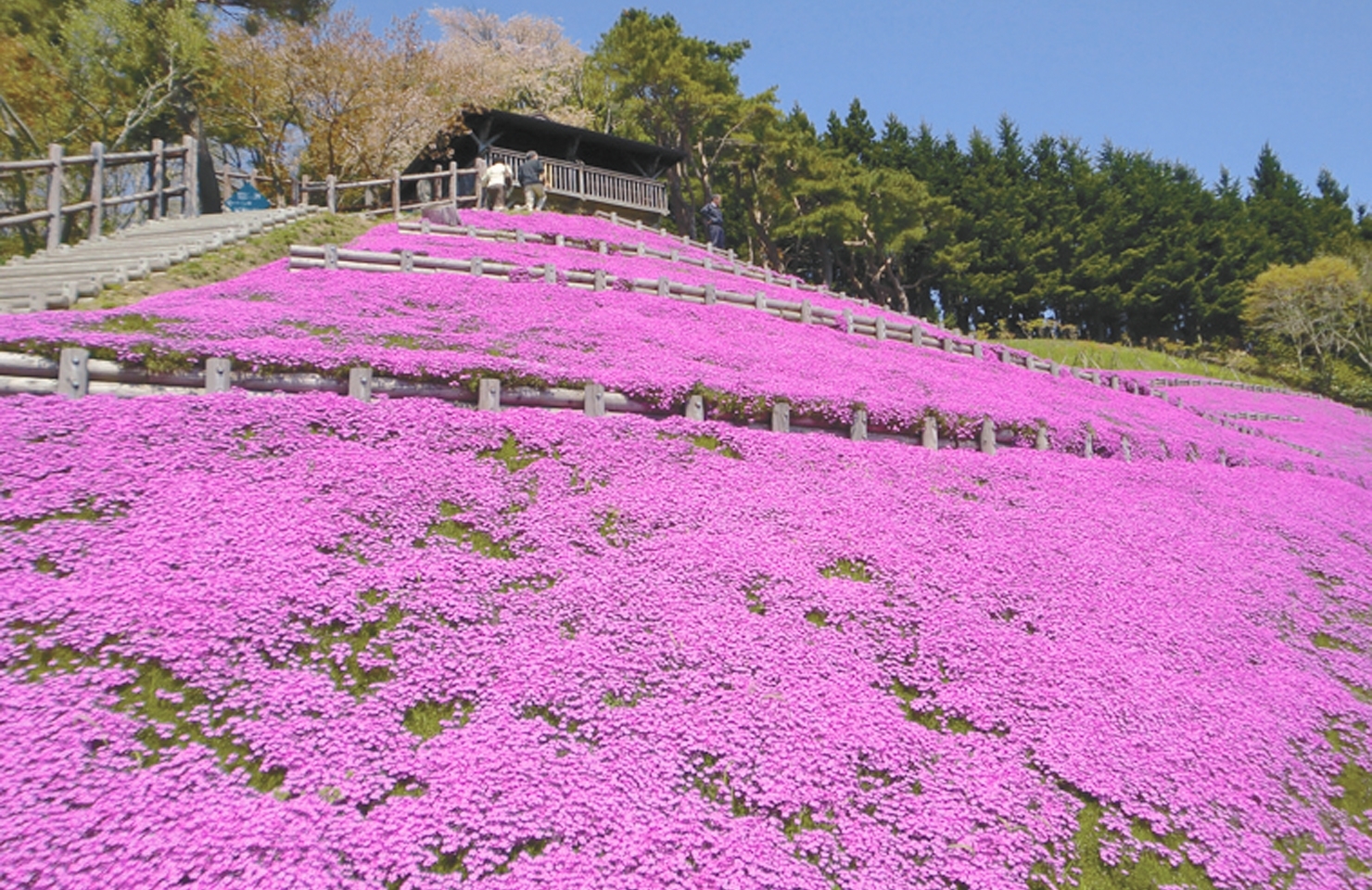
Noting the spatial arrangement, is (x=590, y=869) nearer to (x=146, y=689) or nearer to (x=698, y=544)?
(x=146, y=689)

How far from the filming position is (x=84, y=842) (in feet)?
13.2

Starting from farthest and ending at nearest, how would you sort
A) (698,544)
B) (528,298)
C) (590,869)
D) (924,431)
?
(528,298) < (924,431) < (698,544) < (590,869)

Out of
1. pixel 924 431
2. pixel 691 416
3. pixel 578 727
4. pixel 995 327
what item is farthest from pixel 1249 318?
pixel 578 727

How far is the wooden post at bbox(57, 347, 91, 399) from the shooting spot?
789 cm

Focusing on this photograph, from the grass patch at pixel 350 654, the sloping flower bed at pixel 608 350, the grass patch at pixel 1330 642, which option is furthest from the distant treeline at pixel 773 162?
the grass patch at pixel 1330 642

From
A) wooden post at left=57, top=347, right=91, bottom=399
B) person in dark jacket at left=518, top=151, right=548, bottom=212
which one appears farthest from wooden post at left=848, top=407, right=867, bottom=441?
person in dark jacket at left=518, top=151, right=548, bottom=212

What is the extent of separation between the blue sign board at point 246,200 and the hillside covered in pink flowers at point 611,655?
21.3m

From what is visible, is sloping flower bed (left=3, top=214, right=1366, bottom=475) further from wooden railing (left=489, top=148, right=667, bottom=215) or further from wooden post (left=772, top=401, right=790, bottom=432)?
wooden railing (left=489, top=148, right=667, bottom=215)

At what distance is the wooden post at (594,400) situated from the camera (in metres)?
10.1

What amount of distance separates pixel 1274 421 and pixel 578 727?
1327 inches

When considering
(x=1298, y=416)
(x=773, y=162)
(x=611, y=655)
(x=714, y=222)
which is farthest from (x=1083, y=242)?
(x=611, y=655)

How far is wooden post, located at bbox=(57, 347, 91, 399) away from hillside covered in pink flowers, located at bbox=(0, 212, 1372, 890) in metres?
0.18

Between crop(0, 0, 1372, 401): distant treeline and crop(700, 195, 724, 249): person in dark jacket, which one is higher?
crop(0, 0, 1372, 401): distant treeline

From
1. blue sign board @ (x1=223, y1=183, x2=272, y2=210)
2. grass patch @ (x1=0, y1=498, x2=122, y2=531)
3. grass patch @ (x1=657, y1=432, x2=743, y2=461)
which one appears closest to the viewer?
grass patch @ (x1=0, y1=498, x2=122, y2=531)
